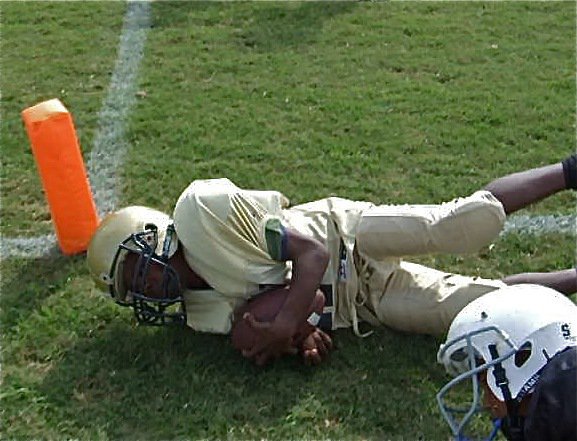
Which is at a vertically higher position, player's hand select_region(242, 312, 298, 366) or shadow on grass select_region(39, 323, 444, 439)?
player's hand select_region(242, 312, 298, 366)

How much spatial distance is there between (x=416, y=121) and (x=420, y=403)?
2176 mm

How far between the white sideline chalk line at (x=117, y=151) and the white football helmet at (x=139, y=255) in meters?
0.71

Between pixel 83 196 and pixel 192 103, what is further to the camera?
pixel 192 103

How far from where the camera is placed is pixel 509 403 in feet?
7.52

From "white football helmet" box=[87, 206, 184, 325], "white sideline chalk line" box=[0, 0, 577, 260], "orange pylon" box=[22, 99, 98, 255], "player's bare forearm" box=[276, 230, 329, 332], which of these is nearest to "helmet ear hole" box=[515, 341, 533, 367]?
"player's bare forearm" box=[276, 230, 329, 332]

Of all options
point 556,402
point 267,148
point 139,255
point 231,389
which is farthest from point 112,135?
point 556,402

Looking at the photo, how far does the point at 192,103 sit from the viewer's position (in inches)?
210

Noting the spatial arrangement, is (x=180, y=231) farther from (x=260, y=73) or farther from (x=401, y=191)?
(x=260, y=73)

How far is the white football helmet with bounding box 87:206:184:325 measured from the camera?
333 centimetres

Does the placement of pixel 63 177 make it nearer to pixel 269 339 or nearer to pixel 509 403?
pixel 269 339

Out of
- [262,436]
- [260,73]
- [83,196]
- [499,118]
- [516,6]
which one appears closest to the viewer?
[262,436]

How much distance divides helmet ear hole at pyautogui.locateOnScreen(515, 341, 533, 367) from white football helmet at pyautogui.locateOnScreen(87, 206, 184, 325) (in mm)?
1386

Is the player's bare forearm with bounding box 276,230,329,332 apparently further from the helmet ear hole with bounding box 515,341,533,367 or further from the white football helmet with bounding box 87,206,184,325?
the helmet ear hole with bounding box 515,341,533,367

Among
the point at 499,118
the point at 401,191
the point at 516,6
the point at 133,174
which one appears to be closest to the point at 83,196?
the point at 133,174
